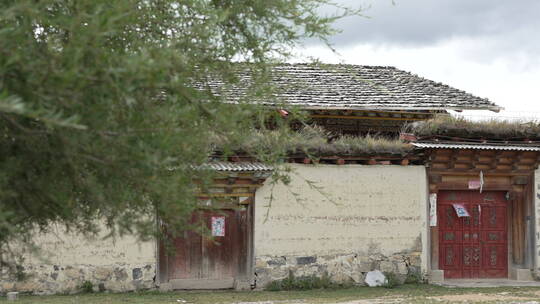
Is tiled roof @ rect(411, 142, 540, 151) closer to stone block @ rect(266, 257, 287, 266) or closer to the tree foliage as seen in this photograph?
stone block @ rect(266, 257, 287, 266)

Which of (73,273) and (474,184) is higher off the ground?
(474,184)

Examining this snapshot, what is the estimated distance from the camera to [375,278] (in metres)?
14.8

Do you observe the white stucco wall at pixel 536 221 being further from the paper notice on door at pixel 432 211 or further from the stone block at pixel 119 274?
the stone block at pixel 119 274

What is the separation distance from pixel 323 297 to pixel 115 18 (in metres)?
9.72

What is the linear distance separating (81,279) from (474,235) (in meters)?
7.98

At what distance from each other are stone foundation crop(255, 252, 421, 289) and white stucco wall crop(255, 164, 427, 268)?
0.12 m

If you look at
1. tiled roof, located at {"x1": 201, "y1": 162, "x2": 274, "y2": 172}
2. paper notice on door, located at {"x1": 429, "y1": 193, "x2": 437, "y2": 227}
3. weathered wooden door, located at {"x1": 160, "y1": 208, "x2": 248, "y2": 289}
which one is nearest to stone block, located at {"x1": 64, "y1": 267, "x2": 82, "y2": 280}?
weathered wooden door, located at {"x1": 160, "y1": 208, "x2": 248, "y2": 289}

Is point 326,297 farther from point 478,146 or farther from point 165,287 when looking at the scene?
point 478,146

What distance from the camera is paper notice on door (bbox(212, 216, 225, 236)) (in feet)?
46.8

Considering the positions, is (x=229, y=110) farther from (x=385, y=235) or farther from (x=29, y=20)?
(x=385, y=235)

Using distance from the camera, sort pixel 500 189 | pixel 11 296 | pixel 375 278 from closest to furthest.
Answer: pixel 11 296 < pixel 375 278 < pixel 500 189

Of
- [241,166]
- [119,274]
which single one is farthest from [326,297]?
[119,274]

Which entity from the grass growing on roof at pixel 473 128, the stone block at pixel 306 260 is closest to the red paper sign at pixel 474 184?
the grass growing on roof at pixel 473 128

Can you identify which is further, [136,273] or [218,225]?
[218,225]
